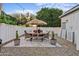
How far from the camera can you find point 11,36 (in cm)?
1162

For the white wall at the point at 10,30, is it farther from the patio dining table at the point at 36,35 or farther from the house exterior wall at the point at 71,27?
the house exterior wall at the point at 71,27

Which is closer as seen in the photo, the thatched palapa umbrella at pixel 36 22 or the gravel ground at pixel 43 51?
the gravel ground at pixel 43 51

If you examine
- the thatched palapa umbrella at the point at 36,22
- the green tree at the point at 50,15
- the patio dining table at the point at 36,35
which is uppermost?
the green tree at the point at 50,15

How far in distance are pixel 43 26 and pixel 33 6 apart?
884 mm

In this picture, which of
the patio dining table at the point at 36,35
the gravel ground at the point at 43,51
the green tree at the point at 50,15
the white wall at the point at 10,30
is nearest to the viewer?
the gravel ground at the point at 43,51

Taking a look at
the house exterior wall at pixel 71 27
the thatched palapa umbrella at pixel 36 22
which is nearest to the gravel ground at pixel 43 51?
the house exterior wall at pixel 71 27

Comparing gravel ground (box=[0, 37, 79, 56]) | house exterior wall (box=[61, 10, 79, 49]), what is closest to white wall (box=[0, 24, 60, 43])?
gravel ground (box=[0, 37, 79, 56])

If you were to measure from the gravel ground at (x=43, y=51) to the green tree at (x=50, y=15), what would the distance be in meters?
0.79

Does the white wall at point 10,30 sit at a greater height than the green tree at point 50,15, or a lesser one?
lesser

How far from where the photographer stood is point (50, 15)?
436 inches

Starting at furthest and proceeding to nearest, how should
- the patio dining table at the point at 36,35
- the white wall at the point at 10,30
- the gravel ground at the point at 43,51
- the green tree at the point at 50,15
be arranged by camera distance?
1. the patio dining table at the point at 36,35
2. the white wall at the point at 10,30
3. the green tree at the point at 50,15
4. the gravel ground at the point at 43,51

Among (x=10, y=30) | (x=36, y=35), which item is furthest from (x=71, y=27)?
(x=10, y=30)

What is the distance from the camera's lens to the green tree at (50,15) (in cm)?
1098

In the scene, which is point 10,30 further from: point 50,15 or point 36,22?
point 50,15
